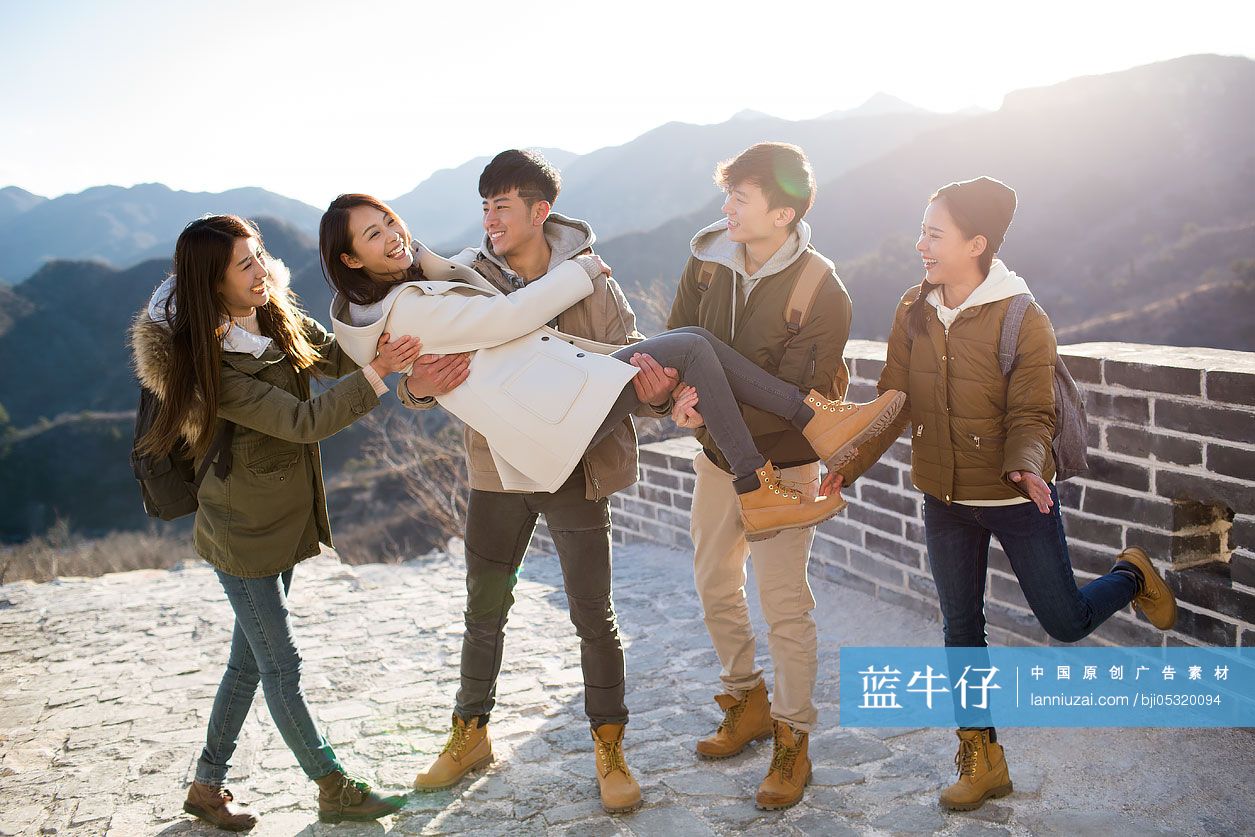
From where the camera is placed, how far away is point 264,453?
2.67 metres

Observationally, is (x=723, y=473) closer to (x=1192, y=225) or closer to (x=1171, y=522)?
(x=1171, y=522)

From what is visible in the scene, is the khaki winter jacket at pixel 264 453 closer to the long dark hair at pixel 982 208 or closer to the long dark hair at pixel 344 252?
the long dark hair at pixel 344 252

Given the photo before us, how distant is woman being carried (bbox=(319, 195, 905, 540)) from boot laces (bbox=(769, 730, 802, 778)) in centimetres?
68

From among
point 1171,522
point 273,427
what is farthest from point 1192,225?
point 273,427

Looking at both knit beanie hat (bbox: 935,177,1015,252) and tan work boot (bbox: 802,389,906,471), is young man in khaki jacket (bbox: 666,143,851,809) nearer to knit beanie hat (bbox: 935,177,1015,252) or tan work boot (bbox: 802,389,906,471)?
tan work boot (bbox: 802,389,906,471)

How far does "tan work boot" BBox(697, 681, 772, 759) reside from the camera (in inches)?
121

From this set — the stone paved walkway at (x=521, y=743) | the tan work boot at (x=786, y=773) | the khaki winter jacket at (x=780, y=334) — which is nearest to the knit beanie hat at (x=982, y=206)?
the khaki winter jacket at (x=780, y=334)

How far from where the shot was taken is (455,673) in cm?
424

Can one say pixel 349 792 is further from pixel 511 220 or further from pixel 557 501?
pixel 511 220

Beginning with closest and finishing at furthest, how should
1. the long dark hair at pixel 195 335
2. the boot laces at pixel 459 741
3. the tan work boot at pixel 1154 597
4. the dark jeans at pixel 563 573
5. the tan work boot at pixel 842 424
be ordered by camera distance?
the long dark hair at pixel 195 335
the tan work boot at pixel 842 424
the dark jeans at pixel 563 573
the tan work boot at pixel 1154 597
the boot laces at pixel 459 741

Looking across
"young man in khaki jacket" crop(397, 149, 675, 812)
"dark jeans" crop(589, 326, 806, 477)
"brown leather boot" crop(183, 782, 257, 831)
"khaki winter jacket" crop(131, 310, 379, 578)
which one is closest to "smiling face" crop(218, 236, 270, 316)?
"khaki winter jacket" crop(131, 310, 379, 578)

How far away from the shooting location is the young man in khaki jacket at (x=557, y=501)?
275 cm

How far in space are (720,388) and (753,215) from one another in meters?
0.54

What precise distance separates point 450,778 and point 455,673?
128cm
